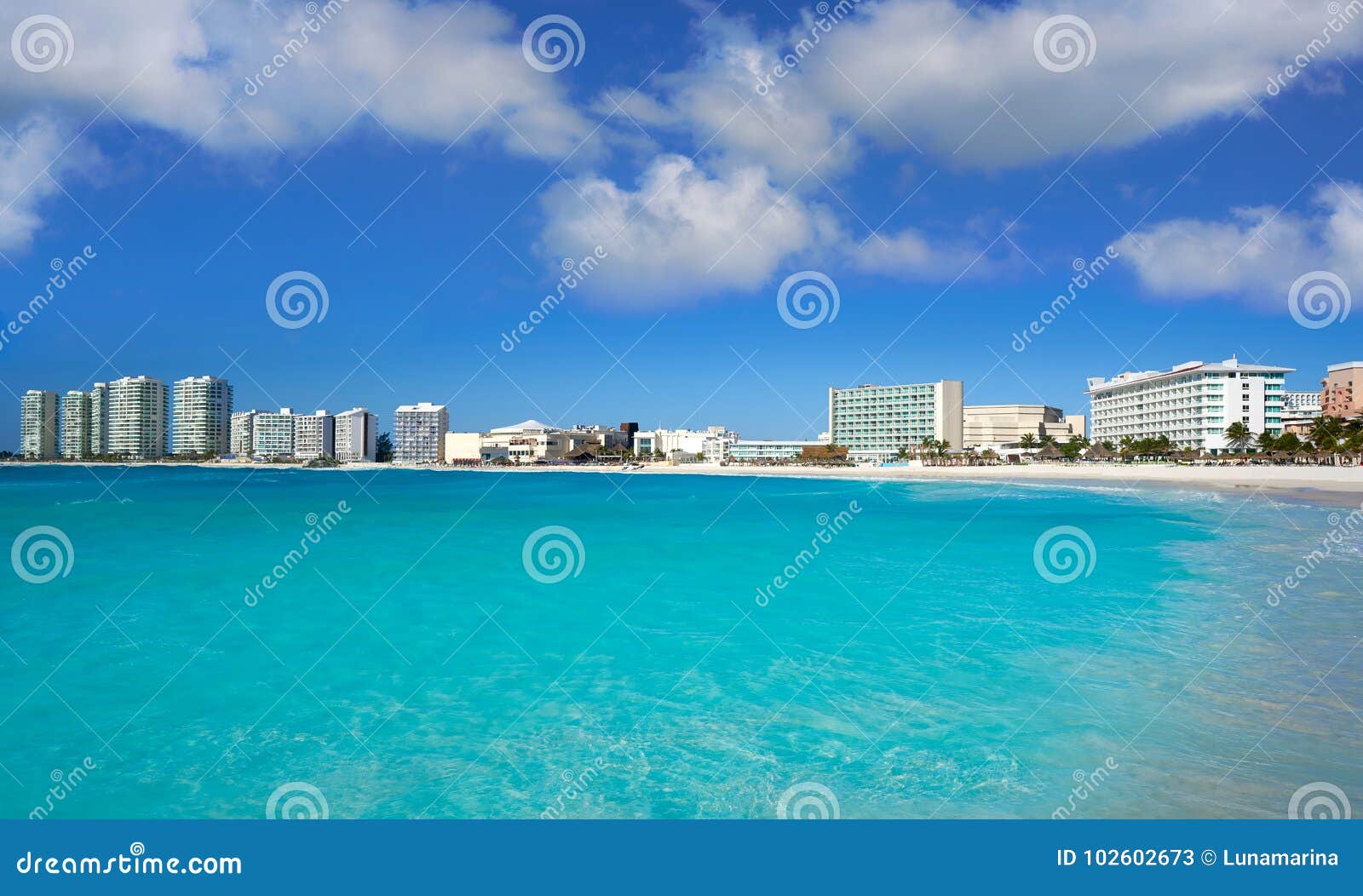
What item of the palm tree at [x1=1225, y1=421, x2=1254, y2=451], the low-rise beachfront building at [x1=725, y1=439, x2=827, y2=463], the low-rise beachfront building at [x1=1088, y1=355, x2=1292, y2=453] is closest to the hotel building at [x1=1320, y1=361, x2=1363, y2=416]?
the low-rise beachfront building at [x1=1088, y1=355, x2=1292, y2=453]

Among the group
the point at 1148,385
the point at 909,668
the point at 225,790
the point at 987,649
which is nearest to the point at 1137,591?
the point at 987,649

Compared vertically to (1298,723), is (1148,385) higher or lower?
higher

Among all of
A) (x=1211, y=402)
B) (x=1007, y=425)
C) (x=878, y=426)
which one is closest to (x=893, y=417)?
(x=878, y=426)

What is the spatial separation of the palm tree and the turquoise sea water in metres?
98.0

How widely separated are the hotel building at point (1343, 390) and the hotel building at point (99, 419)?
289467mm

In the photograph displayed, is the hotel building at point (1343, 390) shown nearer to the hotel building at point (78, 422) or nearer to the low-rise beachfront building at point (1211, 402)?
the low-rise beachfront building at point (1211, 402)

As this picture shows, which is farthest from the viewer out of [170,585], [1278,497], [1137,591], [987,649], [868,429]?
[868,429]

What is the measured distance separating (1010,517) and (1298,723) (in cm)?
3346

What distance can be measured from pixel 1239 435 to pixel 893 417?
3256 inches

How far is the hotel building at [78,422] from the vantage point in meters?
183

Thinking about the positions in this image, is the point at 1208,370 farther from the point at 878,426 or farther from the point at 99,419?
the point at 99,419

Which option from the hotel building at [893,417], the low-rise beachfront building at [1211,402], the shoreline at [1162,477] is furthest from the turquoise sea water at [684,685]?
the hotel building at [893,417]

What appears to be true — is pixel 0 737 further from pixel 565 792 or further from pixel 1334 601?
pixel 1334 601
